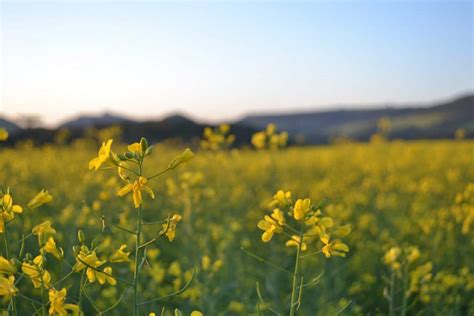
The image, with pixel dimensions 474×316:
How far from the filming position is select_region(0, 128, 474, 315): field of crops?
150 centimetres

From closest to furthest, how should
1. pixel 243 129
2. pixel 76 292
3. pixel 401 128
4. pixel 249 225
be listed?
1. pixel 76 292
2. pixel 249 225
3. pixel 243 129
4. pixel 401 128

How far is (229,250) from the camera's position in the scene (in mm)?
4156

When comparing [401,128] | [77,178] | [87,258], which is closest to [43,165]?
[77,178]

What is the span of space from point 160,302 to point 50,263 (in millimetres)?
1383

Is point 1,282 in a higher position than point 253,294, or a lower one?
higher

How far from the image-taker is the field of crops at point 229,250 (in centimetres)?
150

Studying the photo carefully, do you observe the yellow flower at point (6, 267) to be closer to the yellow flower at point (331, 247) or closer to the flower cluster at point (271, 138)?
the yellow flower at point (331, 247)

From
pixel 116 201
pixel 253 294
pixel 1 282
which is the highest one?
pixel 1 282

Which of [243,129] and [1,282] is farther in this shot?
[243,129]

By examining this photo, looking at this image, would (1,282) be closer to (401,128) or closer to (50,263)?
(50,263)

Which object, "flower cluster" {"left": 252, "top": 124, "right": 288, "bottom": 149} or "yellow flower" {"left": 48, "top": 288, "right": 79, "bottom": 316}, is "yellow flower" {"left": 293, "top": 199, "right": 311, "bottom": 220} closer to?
"yellow flower" {"left": 48, "top": 288, "right": 79, "bottom": 316}

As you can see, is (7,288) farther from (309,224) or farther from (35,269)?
(309,224)

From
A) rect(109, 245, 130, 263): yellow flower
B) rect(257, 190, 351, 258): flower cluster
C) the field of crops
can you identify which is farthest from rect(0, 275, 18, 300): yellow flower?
rect(257, 190, 351, 258): flower cluster

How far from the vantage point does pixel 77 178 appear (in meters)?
9.03
